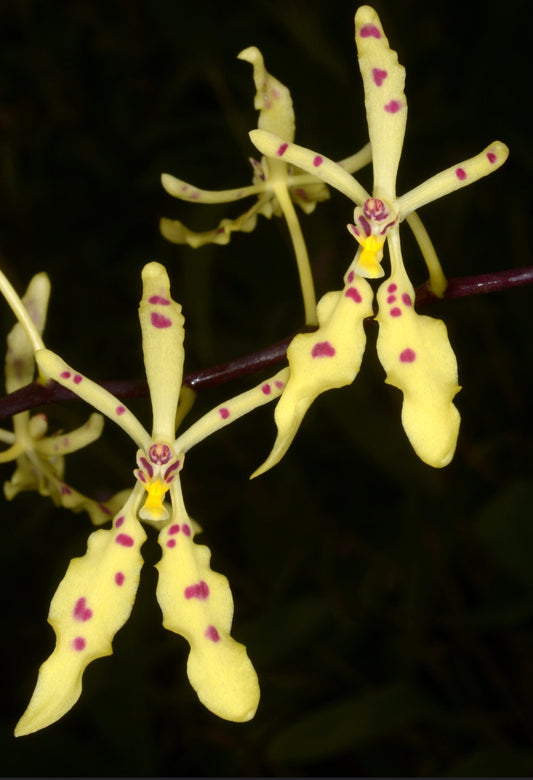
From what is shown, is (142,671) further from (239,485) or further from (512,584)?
(512,584)

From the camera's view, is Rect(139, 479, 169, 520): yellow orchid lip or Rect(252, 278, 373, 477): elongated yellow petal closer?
Rect(252, 278, 373, 477): elongated yellow petal

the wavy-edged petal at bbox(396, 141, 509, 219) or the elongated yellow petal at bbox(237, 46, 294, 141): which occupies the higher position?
the elongated yellow petal at bbox(237, 46, 294, 141)

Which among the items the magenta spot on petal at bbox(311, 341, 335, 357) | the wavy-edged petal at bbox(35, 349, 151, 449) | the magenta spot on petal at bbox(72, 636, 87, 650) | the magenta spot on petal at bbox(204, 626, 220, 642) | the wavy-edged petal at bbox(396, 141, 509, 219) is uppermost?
the wavy-edged petal at bbox(396, 141, 509, 219)

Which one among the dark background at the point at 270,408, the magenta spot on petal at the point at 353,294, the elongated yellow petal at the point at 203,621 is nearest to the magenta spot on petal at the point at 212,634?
the elongated yellow petal at the point at 203,621

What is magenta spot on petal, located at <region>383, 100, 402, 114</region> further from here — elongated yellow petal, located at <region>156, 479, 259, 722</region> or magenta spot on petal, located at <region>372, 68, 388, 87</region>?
elongated yellow petal, located at <region>156, 479, 259, 722</region>

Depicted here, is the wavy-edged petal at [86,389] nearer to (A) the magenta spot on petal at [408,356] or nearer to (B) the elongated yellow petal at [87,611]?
(B) the elongated yellow petal at [87,611]

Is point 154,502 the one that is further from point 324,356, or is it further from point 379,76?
point 379,76

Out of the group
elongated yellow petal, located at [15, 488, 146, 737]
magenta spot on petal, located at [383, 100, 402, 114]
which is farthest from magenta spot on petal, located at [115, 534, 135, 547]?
magenta spot on petal, located at [383, 100, 402, 114]
